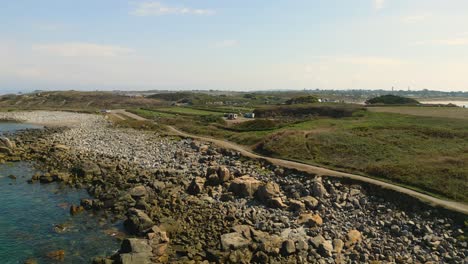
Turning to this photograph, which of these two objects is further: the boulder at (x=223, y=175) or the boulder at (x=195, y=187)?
the boulder at (x=223, y=175)

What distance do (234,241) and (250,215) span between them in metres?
5.66

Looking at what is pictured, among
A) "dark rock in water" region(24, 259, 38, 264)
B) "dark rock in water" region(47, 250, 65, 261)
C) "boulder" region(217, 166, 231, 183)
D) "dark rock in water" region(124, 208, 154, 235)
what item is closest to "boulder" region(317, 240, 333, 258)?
"dark rock in water" region(124, 208, 154, 235)

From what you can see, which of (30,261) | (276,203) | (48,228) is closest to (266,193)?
(276,203)

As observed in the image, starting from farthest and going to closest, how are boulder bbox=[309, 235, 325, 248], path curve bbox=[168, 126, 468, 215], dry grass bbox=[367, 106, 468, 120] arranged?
dry grass bbox=[367, 106, 468, 120] → path curve bbox=[168, 126, 468, 215] → boulder bbox=[309, 235, 325, 248]

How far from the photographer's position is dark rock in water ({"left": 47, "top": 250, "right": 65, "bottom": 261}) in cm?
2295

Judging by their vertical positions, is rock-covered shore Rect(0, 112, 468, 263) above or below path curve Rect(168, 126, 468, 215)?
below

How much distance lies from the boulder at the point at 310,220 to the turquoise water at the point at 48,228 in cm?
1464

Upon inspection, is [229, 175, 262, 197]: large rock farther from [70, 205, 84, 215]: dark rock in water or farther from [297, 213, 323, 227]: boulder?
[70, 205, 84, 215]: dark rock in water

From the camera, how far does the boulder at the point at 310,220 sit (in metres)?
28.1

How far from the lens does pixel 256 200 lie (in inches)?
1335

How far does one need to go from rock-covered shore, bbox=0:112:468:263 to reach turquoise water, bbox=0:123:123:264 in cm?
166

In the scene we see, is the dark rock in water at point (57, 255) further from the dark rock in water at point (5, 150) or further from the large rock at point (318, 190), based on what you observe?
the dark rock in water at point (5, 150)

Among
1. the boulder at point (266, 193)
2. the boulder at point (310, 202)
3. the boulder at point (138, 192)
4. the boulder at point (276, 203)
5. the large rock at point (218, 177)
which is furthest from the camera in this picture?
the large rock at point (218, 177)

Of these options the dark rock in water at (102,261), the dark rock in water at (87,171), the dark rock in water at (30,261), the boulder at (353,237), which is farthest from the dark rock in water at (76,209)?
the boulder at (353,237)
